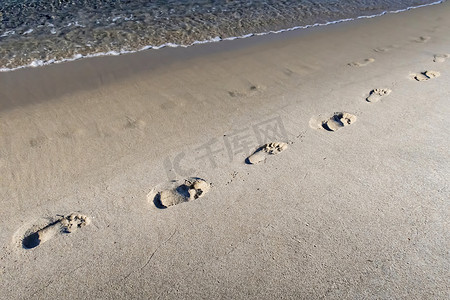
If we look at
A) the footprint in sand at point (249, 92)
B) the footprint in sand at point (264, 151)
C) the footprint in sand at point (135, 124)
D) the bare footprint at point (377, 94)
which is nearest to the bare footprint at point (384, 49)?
the bare footprint at point (377, 94)

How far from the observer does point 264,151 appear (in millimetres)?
3580

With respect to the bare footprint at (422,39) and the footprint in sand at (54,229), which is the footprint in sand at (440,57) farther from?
the footprint in sand at (54,229)

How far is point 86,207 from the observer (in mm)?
3018

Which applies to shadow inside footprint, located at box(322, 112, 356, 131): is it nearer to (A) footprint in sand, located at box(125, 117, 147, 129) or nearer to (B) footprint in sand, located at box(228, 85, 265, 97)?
(B) footprint in sand, located at box(228, 85, 265, 97)

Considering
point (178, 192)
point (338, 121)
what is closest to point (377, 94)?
point (338, 121)

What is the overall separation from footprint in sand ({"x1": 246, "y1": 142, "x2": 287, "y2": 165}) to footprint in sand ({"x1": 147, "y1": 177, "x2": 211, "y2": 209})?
19.4 inches

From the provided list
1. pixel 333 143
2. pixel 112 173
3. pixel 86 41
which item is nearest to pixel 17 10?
pixel 86 41

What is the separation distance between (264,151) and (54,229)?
182cm

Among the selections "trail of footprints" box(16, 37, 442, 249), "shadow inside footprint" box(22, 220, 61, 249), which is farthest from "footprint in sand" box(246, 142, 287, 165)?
"shadow inside footprint" box(22, 220, 61, 249)

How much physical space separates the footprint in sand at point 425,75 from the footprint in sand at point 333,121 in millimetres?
1319

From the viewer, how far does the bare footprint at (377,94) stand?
169 inches

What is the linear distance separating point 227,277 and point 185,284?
0.86 feet

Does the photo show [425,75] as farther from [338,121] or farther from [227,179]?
[227,179]

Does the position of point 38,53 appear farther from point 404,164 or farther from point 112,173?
point 404,164
